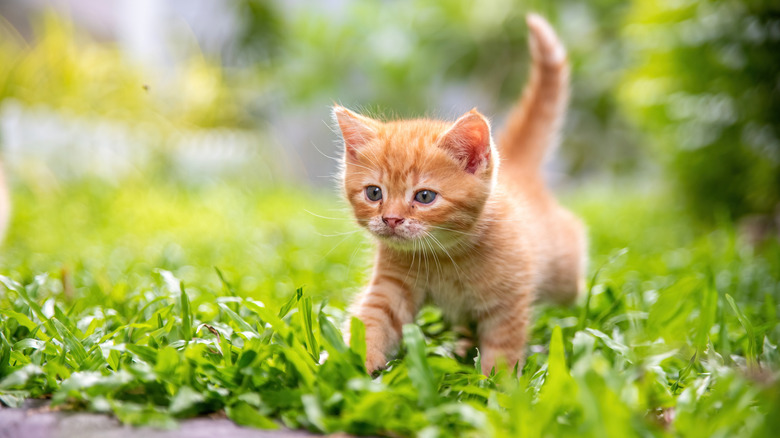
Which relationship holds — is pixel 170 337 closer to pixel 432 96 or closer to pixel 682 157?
pixel 682 157

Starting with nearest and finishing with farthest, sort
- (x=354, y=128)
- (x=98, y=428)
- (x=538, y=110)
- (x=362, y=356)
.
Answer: (x=98, y=428)
(x=362, y=356)
(x=354, y=128)
(x=538, y=110)

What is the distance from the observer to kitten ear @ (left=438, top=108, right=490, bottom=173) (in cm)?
124

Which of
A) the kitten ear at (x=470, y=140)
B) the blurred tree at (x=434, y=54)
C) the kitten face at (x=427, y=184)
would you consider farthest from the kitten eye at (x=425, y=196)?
the blurred tree at (x=434, y=54)

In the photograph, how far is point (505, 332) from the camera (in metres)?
1.29

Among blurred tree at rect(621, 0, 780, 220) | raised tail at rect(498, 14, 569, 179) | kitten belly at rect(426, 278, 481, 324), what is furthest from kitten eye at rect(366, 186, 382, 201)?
blurred tree at rect(621, 0, 780, 220)

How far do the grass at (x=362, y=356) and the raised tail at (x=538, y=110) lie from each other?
0.46m

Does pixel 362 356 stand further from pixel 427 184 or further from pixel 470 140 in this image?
pixel 470 140

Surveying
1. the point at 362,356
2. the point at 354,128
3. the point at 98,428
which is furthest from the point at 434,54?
the point at 98,428

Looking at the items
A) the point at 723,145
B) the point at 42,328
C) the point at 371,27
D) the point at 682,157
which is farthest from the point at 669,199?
the point at 371,27

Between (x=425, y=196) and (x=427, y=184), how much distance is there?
3cm

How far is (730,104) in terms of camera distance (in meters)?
2.64

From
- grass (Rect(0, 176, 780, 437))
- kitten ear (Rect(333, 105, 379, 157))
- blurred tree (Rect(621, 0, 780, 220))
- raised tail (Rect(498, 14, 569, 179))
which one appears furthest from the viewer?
blurred tree (Rect(621, 0, 780, 220))

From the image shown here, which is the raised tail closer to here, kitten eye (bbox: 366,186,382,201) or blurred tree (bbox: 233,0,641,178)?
kitten eye (bbox: 366,186,382,201)

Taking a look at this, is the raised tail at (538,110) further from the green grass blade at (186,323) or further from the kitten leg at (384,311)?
the green grass blade at (186,323)
